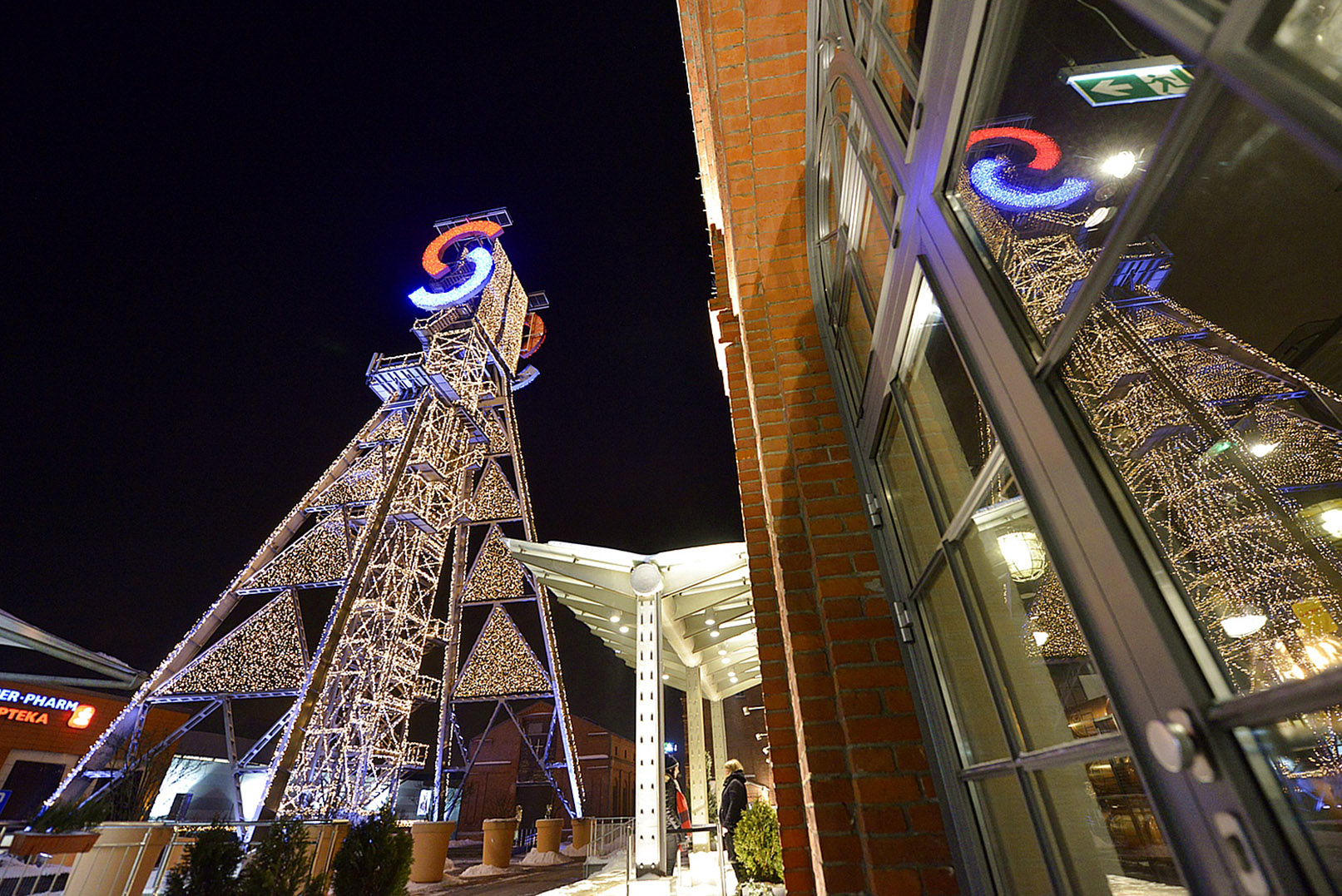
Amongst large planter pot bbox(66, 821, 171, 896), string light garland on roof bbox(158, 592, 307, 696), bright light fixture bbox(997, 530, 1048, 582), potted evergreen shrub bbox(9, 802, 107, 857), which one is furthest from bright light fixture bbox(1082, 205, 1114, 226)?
string light garland on roof bbox(158, 592, 307, 696)

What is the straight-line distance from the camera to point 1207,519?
0.68m

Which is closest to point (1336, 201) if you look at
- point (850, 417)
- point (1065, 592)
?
point (1065, 592)

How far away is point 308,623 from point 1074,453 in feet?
67.9

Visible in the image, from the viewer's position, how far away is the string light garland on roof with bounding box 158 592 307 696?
12914 millimetres

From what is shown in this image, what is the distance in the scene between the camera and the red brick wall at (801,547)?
6.23 feet

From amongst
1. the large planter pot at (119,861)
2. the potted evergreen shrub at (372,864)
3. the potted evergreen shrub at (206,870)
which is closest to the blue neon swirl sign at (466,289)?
the potted evergreen shrub at (372,864)

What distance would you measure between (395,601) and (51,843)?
1182cm

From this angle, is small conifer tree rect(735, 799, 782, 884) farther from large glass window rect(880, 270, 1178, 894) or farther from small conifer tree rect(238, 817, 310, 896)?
large glass window rect(880, 270, 1178, 894)

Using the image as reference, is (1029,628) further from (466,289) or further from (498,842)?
(466,289)

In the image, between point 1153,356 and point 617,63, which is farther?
point 617,63

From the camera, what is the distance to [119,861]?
4742 millimetres

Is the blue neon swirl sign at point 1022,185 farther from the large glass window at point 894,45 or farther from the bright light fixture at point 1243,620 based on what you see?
the bright light fixture at point 1243,620

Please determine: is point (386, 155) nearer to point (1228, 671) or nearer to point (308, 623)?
point (308, 623)

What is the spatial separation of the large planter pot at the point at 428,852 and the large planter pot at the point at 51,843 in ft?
23.0
